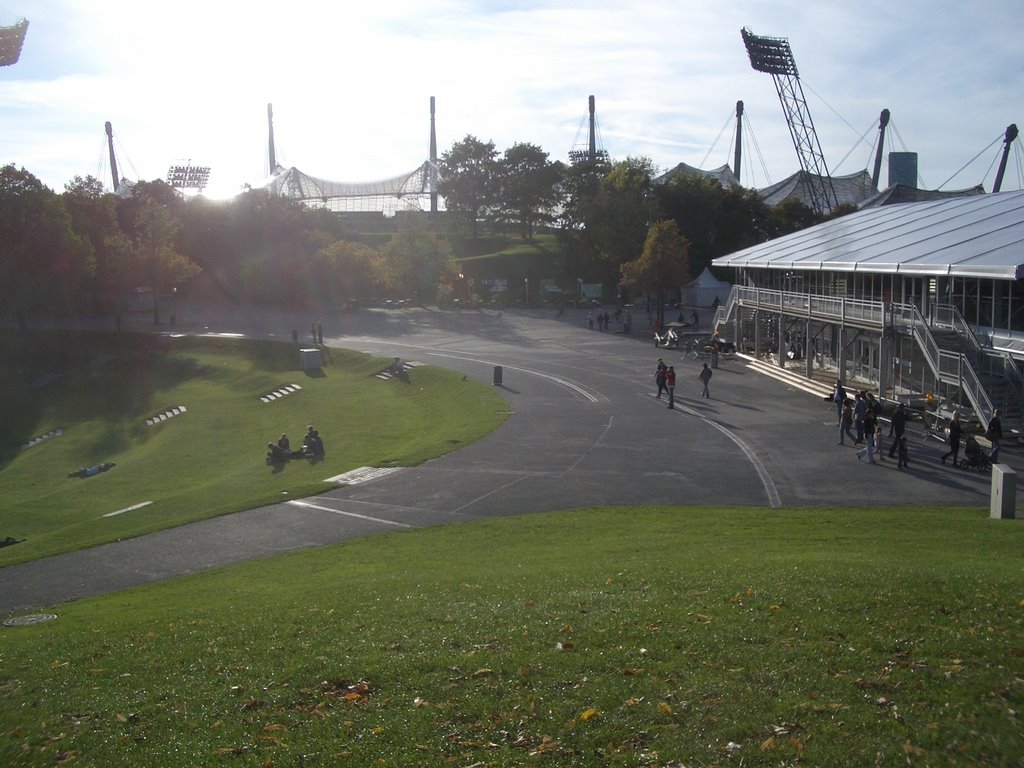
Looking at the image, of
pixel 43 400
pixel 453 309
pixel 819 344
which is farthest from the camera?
pixel 453 309

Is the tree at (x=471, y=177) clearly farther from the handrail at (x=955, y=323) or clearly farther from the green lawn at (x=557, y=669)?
the green lawn at (x=557, y=669)

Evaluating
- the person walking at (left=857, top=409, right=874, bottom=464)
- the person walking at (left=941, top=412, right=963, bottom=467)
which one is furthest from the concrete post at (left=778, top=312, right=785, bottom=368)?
the person walking at (left=941, top=412, right=963, bottom=467)

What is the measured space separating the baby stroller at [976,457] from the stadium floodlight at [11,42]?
3013 cm

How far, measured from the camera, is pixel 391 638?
9.15 meters

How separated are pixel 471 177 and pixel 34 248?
196 feet

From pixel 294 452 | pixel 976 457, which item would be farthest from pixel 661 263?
pixel 976 457

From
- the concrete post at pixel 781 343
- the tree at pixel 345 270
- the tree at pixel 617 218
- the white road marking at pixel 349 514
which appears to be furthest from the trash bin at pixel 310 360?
the tree at pixel 617 218

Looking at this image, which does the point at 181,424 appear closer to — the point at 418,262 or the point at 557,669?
the point at 557,669

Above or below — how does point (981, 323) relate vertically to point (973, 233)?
below

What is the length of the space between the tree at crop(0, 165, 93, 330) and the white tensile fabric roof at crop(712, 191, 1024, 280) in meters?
41.7

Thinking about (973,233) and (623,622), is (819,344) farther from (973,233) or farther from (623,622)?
(623,622)

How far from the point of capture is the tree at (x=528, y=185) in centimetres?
10175

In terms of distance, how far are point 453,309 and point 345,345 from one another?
2165cm

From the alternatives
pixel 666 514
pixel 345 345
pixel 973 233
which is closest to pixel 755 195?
pixel 345 345
